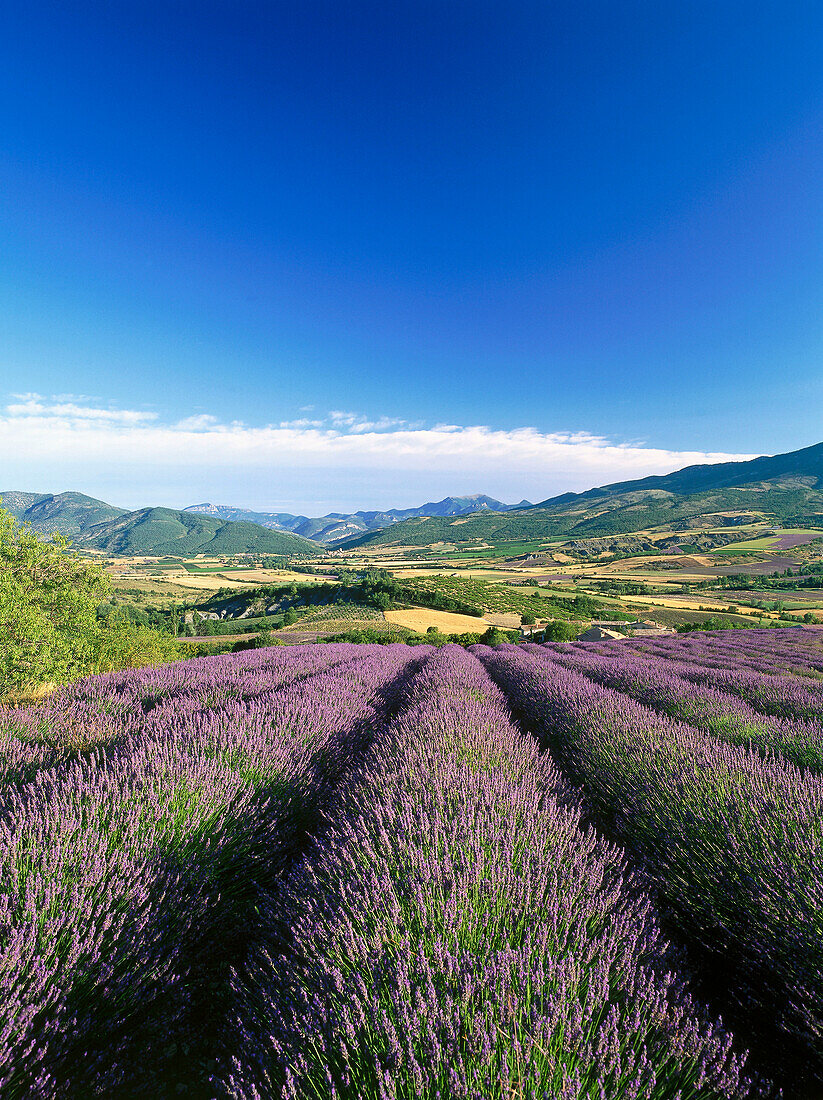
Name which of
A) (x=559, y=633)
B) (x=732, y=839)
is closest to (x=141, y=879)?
(x=732, y=839)

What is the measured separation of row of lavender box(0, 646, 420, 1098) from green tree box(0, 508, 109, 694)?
6388mm

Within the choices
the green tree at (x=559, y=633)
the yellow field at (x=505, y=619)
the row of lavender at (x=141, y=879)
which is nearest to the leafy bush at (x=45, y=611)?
the row of lavender at (x=141, y=879)

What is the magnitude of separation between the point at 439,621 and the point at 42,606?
31.0 metres

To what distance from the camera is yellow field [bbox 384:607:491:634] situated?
35.1 meters

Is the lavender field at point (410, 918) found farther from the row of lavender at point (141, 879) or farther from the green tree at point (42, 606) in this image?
the green tree at point (42, 606)

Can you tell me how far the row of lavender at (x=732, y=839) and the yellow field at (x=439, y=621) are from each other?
97.4 feet

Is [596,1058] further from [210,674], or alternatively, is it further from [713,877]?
[210,674]

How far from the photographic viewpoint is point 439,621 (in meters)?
38.8

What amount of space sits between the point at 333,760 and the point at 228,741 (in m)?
1.05

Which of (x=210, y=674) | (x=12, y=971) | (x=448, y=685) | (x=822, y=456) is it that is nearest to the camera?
(x=12, y=971)

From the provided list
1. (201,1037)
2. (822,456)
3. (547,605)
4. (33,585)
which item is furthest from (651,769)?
(822,456)

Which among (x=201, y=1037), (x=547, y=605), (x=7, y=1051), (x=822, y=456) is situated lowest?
(x=547, y=605)

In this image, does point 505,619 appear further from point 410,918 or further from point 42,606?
point 410,918

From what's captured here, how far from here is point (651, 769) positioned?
122 inches
